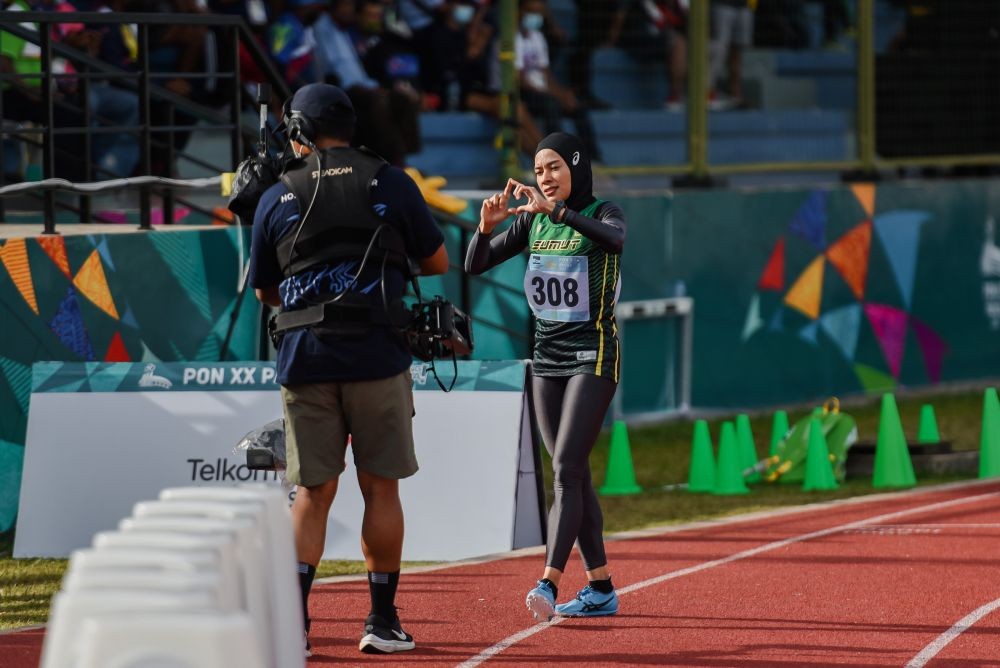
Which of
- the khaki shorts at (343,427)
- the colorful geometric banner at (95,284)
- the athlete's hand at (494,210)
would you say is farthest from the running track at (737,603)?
the colorful geometric banner at (95,284)

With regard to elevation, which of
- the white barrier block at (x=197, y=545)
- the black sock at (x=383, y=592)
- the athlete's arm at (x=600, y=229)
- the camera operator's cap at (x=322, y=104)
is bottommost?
the black sock at (x=383, y=592)

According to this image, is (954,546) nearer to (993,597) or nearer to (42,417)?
(993,597)

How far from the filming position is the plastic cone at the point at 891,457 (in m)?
11.8

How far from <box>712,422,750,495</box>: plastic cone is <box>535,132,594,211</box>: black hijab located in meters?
4.55

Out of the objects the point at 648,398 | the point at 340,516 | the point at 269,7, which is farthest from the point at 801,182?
the point at 340,516

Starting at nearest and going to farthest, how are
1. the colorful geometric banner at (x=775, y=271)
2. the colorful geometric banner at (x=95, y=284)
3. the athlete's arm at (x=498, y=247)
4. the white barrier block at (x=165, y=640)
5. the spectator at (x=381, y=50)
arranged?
the white barrier block at (x=165, y=640), the athlete's arm at (x=498, y=247), the colorful geometric banner at (x=95, y=284), the spectator at (x=381, y=50), the colorful geometric banner at (x=775, y=271)

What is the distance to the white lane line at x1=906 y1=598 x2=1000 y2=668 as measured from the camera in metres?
6.66

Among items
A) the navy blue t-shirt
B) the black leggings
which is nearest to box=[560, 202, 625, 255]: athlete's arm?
the black leggings

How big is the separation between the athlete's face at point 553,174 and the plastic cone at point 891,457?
5.18m

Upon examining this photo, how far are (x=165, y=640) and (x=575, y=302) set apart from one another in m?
3.95

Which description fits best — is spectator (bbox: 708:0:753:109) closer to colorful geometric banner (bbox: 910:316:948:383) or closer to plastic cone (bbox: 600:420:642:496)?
colorful geometric banner (bbox: 910:316:948:383)

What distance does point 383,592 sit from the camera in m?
6.63

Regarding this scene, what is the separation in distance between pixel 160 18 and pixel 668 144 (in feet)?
20.8

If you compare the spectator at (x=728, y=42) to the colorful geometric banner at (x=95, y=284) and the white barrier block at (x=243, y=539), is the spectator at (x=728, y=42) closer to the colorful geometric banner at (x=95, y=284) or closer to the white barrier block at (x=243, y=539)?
the colorful geometric banner at (x=95, y=284)
